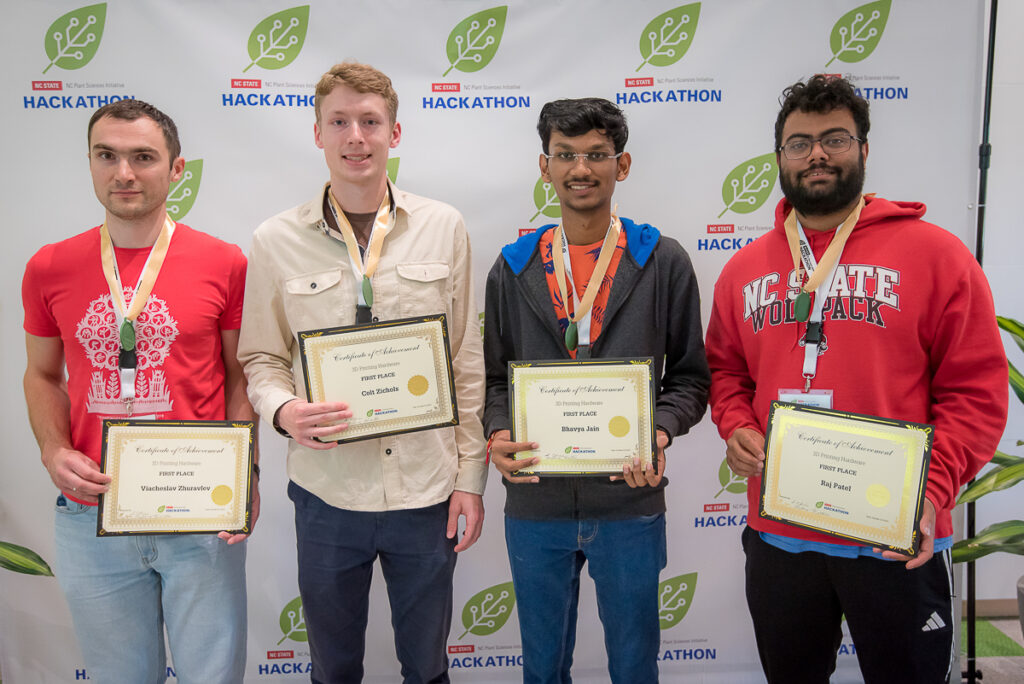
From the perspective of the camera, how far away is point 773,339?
2.15m

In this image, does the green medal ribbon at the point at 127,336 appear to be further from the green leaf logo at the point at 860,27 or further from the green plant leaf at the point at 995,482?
the green leaf logo at the point at 860,27

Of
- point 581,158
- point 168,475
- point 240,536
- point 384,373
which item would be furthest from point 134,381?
point 581,158

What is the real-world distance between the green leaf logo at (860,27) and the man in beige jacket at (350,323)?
84.9 inches

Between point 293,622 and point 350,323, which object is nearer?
point 350,323

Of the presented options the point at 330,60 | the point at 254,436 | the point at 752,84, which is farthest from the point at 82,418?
the point at 752,84

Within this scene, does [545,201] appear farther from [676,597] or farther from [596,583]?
[676,597]

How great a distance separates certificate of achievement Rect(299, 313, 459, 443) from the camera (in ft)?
7.00

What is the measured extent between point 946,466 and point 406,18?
2.78 m

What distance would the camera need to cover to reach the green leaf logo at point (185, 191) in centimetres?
316

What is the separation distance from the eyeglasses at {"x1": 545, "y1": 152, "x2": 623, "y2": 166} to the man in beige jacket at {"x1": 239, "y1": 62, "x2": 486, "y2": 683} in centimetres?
46

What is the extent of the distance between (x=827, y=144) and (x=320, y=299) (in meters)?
1.74

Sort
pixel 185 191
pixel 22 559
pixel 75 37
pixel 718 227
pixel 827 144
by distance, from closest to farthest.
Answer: pixel 827 144 → pixel 22 559 → pixel 75 37 → pixel 185 191 → pixel 718 227

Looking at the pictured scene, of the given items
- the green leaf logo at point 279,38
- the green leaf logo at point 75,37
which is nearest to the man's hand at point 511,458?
the green leaf logo at point 279,38

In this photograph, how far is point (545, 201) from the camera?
10.6 feet
